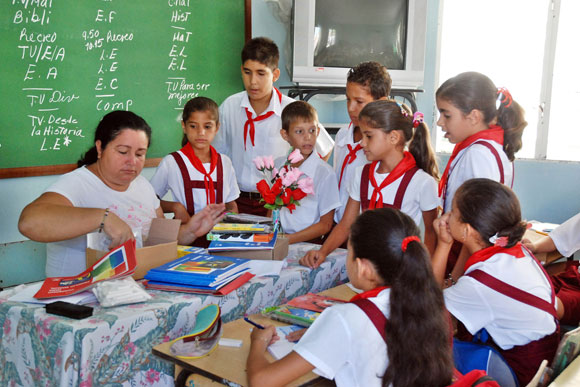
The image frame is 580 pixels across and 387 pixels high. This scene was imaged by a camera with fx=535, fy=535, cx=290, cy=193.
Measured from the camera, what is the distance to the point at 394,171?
2.40 metres

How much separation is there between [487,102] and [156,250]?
1533mm

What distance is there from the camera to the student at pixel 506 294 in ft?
5.40

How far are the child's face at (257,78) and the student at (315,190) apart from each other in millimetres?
579

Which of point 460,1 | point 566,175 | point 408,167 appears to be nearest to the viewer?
point 408,167

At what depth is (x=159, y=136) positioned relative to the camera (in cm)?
363

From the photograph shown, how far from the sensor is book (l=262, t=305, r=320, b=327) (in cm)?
157

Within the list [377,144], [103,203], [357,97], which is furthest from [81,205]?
[357,97]

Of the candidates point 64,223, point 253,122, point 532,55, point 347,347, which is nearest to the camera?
point 347,347

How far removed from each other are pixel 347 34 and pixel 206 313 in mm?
3434

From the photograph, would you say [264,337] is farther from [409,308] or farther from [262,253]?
[262,253]

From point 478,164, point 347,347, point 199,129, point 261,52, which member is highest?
point 261,52

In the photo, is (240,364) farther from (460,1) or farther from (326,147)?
(460,1)

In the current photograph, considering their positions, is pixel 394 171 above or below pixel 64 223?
above

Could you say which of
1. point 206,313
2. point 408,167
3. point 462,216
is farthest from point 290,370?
point 408,167
